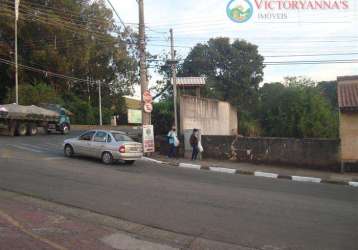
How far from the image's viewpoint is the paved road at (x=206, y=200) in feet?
30.1

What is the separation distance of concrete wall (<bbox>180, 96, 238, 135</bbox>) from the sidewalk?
11.9 ft

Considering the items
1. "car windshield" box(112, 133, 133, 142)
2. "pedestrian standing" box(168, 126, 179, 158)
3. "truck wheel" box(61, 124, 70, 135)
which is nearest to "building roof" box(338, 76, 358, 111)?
"pedestrian standing" box(168, 126, 179, 158)

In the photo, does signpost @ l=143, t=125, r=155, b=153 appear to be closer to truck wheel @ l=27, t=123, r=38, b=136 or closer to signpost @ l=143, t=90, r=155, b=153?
signpost @ l=143, t=90, r=155, b=153

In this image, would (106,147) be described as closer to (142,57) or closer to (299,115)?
(142,57)

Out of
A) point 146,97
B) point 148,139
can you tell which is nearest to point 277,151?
point 148,139

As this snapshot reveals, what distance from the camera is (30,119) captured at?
3434 centimetres

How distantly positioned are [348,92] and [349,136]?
2687mm

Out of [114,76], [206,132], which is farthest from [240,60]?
[206,132]

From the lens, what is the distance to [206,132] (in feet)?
96.0

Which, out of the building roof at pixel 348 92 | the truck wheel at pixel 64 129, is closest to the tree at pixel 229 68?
the truck wheel at pixel 64 129

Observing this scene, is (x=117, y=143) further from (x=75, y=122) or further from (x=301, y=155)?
(x=75, y=122)

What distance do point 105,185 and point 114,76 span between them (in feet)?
167

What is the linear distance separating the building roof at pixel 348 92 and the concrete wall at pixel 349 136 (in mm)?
518

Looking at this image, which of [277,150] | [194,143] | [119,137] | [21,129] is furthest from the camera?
[21,129]
